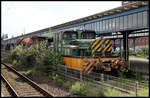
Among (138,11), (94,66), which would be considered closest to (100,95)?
(94,66)

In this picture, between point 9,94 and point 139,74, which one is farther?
point 139,74

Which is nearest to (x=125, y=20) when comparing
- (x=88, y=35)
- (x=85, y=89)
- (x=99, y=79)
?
(x=88, y=35)

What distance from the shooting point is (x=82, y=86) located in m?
7.25

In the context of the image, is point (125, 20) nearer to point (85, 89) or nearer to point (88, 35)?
point (88, 35)

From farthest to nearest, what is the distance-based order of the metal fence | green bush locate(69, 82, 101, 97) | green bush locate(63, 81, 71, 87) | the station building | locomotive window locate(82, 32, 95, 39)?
1. the station building
2. locomotive window locate(82, 32, 95, 39)
3. green bush locate(63, 81, 71, 87)
4. green bush locate(69, 82, 101, 97)
5. the metal fence

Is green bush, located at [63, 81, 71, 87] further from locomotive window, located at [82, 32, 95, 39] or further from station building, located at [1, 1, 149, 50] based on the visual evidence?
station building, located at [1, 1, 149, 50]

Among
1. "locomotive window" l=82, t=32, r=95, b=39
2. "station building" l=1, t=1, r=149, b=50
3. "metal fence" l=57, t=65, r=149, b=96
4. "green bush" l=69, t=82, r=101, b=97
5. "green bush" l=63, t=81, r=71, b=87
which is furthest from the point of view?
"station building" l=1, t=1, r=149, b=50

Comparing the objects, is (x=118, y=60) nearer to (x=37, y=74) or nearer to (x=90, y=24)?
(x=37, y=74)

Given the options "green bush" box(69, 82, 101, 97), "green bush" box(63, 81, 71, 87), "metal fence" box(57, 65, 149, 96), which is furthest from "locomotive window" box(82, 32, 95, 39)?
"green bush" box(69, 82, 101, 97)

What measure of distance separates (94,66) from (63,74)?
202cm

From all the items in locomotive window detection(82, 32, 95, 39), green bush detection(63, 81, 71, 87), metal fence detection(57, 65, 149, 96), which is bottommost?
green bush detection(63, 81, 71, 87)

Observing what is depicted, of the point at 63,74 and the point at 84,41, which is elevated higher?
the point at 84,41

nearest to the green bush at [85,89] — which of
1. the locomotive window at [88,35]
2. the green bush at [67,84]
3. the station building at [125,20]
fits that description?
the green bush at [67,84]

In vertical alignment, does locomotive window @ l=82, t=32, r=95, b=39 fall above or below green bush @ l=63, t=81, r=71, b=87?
above
